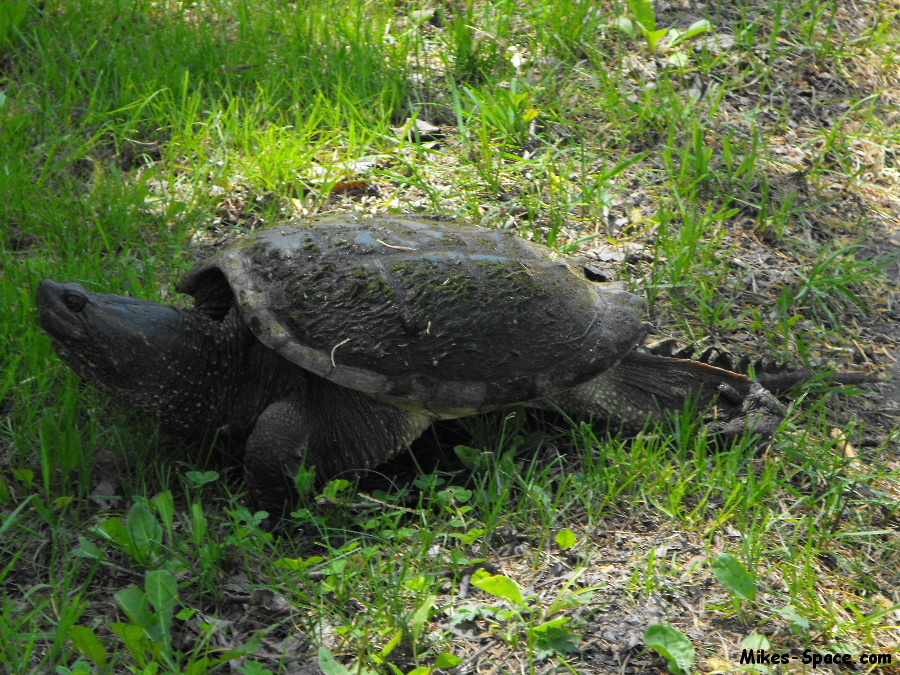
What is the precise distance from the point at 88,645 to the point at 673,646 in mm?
1234

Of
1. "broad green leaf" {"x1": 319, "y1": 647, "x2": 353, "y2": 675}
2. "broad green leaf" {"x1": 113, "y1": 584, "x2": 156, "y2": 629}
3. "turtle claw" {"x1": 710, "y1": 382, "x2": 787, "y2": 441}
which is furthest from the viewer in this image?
"turtle claw" {"x1": 710, "y1": 382, "x2": 787, "y2": 441}

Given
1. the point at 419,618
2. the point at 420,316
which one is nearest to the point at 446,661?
the point at 419,618

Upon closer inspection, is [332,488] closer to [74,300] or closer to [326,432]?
[326,432]

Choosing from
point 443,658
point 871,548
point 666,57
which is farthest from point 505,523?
point 666,57

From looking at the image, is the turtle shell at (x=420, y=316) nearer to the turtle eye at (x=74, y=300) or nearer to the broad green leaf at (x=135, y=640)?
the turtle eye at (x=74, y=300)

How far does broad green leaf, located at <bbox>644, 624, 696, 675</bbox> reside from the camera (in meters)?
1.80

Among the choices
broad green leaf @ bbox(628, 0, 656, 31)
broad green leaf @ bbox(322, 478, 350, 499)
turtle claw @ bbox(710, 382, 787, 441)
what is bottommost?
broad green leaf @ bbox(322, 478, 350, 499)

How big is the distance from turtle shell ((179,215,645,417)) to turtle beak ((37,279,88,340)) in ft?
1.27

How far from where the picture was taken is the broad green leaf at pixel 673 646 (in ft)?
5.90

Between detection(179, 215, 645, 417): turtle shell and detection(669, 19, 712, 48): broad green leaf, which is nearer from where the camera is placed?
detection(179, 215, 645, 417): turtle shell

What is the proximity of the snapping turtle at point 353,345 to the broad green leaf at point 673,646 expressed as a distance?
70 centimetres

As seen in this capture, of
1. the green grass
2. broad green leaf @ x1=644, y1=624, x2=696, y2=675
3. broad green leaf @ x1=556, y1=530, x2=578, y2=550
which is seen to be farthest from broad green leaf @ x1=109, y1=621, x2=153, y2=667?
broad green leaf @ x1=644, y1=624, x2=696, y2=675

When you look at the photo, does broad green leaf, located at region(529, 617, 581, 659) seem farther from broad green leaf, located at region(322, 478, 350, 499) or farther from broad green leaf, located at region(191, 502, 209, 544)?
broad green leaf, located at region(191, 502, 209, 544)

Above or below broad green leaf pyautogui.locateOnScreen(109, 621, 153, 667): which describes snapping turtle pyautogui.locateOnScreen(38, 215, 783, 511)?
above
